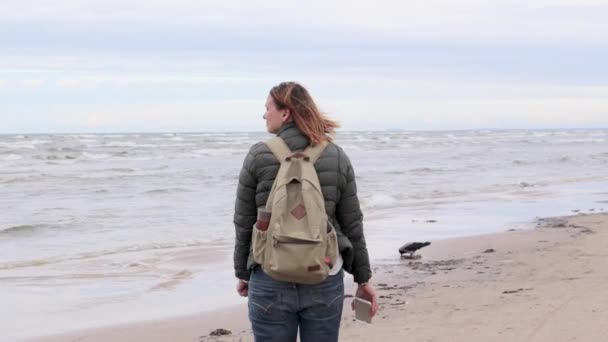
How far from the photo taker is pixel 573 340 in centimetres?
538

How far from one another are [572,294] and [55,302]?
183 inches

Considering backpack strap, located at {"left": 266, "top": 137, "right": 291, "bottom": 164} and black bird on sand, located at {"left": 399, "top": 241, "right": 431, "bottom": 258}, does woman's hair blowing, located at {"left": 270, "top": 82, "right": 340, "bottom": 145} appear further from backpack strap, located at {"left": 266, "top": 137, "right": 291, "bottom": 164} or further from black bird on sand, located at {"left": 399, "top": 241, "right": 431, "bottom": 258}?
black bird on sand, located at {"left": 399, "top": 241, "right": 431, "bottom": 258}

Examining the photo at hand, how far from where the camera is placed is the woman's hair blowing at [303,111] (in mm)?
3107

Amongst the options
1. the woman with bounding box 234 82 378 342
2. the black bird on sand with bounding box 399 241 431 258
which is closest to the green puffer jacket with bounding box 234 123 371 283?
the woman with bounding box 234 82 378 342

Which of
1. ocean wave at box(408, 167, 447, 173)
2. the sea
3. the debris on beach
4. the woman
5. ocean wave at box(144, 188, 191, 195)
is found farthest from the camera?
ocean wave at box(408, 167, 447, 173)

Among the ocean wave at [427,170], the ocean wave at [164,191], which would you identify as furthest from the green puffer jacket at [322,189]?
the ocean wave at [427,170]

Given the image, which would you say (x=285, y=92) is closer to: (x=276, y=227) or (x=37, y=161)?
(x=276, y=227)

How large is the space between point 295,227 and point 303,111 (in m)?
0.45

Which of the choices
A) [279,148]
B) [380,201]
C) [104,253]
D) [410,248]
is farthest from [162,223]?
[279,148]

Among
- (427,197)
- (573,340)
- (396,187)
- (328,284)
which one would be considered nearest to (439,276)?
(573,340)

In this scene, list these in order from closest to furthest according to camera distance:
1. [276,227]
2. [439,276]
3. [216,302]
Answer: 1. [276,227]
2. [216,302]
3. [439,276]

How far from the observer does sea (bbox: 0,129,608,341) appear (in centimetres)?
795

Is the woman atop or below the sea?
atop

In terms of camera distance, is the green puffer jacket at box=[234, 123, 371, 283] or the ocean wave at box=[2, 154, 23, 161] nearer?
the green puffer jacket at box=[234, 123, 371, 283]
